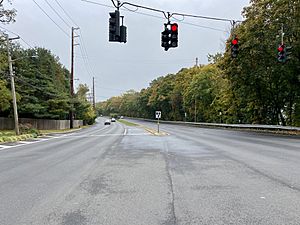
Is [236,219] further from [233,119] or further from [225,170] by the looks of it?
[233,119]

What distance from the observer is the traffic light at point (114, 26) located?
15266 millimetres

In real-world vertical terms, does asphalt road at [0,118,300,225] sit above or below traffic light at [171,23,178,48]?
below

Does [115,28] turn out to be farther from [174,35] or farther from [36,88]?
[36,88]

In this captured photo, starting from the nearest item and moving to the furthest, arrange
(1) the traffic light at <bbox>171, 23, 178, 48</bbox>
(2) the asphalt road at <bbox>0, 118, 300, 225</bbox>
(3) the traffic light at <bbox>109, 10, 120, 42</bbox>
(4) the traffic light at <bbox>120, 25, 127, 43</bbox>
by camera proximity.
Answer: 1. (2) the asphalt road at <bbox>0, 118, 300, 225</bbox>
2. (3) the traffic light at <bbox>109, 10, 120, 42</bbox>
3. (4) the traffic light at <bbox>120, 25, 127, 43</bbox>
4. (1) the traffic light at <bbox>171, 23, 178, 48</bbox>

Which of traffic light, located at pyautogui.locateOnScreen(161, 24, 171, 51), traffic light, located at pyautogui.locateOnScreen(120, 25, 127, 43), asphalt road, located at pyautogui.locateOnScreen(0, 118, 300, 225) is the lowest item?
asphalt road, located at pyautogui.locateOnScreen(0, 118, 300, 225)

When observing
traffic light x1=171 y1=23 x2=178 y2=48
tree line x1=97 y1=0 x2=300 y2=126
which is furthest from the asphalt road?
tree line x1=97 y1=0 x2=300 y2=126

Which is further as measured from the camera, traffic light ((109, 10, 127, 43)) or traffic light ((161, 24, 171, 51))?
traffic light ((161, 24, 171, 51))

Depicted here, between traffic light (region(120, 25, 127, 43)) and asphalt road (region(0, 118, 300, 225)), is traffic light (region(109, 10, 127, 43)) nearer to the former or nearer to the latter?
traffic light (region(120, 25, 127, 43))

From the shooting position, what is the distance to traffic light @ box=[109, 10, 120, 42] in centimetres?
1527

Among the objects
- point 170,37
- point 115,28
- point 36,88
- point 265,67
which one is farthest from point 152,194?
point 36,88

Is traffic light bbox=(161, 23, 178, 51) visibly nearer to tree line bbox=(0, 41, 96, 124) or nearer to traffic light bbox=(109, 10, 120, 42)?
traffic light bbox=(109, 10, 120, 42)

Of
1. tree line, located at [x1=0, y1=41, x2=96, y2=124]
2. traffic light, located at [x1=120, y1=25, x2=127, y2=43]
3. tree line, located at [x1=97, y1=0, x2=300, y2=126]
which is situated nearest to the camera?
traffic light, located at [x1=120, y1=25, x2=127, y2=43]

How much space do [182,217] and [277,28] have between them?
27.7 metres

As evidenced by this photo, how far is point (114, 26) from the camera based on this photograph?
50.3 ft
